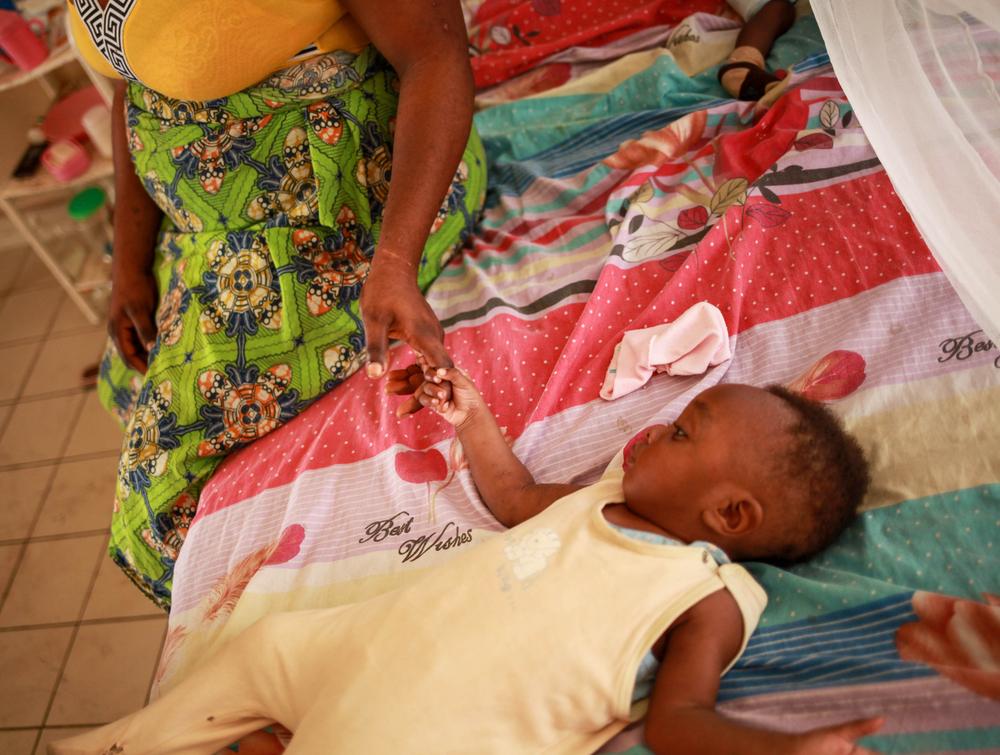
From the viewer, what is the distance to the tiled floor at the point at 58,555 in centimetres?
176

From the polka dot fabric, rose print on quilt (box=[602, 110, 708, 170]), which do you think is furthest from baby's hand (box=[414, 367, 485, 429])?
the polka dot fabric

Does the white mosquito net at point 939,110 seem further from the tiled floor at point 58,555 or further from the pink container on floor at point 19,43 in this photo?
the pink container on floor at point 19,43

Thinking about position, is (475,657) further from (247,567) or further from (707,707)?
(247,567)

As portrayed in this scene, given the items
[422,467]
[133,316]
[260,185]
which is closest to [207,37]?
[260,185]

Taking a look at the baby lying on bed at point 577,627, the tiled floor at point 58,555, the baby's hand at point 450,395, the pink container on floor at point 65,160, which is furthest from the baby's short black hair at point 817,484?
the pink container on floor at point 65,160

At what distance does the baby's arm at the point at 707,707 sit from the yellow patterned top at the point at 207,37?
1048 mm

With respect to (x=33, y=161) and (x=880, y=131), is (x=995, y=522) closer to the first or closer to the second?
(x=880, y=131)

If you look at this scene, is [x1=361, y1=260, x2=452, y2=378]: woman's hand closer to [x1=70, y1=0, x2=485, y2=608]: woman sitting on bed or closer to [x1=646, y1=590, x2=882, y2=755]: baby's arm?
[x1=70, y1=0, x2=485, y2=608]: woman sitting on bed

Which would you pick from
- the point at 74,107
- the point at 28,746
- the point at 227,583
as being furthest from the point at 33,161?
the point at 227,583

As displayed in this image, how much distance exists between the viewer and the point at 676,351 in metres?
1.10

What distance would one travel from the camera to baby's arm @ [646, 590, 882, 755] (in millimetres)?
673

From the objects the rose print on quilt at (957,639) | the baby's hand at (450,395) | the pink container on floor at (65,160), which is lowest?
the rose print on quilt at (957,639)

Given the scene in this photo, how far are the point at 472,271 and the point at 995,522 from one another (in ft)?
3.14

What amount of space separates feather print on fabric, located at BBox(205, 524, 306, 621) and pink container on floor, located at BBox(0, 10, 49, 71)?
191 cm
